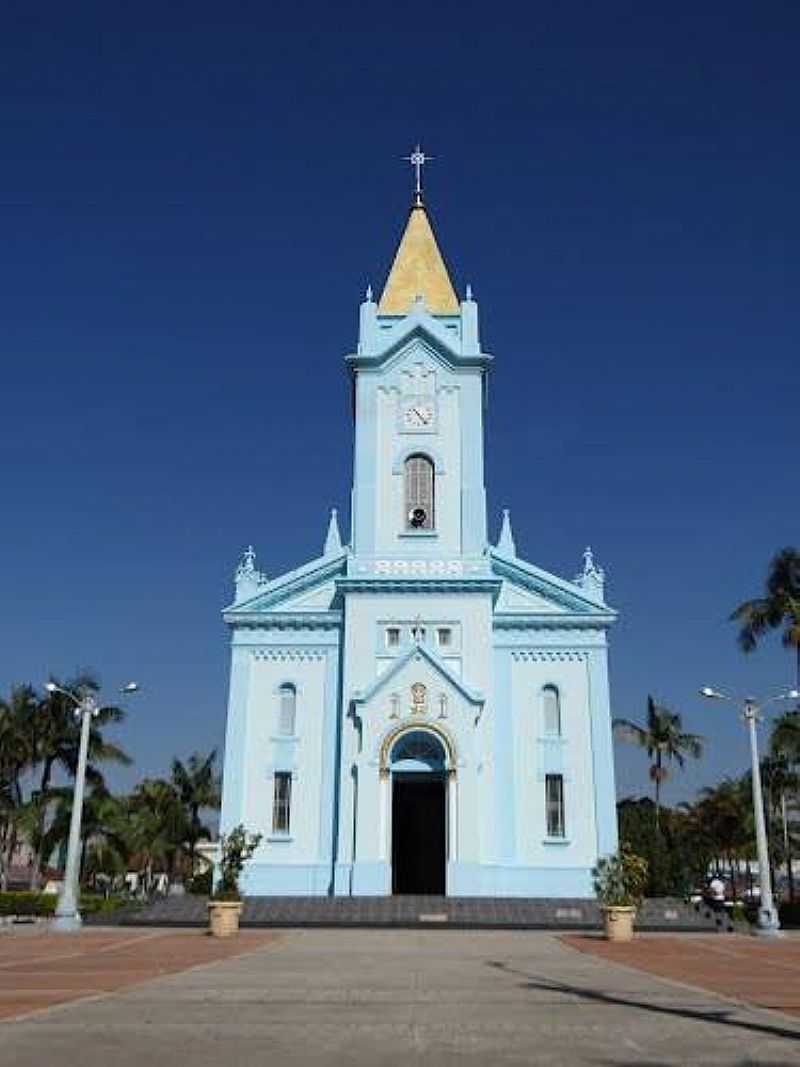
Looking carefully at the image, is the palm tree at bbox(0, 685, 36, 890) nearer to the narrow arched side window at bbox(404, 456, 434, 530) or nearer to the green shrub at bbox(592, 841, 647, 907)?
the narrow arched side window at bbox(404, 456, 434, 530)

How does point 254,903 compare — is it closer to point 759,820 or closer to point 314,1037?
point 759,820

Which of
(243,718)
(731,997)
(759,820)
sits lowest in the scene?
(731,997)

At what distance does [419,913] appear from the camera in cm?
2866

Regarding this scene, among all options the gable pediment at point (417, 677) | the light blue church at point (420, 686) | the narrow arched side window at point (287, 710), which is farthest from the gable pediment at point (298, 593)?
the gable pediment at point (417, 677)

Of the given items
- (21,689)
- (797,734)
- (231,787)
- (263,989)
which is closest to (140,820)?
(21,689)

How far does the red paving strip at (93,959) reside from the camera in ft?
40.3

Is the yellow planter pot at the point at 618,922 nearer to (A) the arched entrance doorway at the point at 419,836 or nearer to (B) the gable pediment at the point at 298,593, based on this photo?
(A) the arched entrance doorway at the point at 419,836

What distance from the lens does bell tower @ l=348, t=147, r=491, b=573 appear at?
3653 centimetres

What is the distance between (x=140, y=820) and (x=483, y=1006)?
4723 centimetres

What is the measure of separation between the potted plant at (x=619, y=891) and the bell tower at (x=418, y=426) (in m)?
13.4

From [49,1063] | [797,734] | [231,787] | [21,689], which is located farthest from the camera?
[21,689]

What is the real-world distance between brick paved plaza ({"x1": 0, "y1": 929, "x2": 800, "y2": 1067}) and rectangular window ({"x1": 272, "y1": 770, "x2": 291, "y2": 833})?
45.1 feet

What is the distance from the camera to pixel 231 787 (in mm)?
33656

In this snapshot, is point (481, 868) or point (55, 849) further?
point (55, 849)
